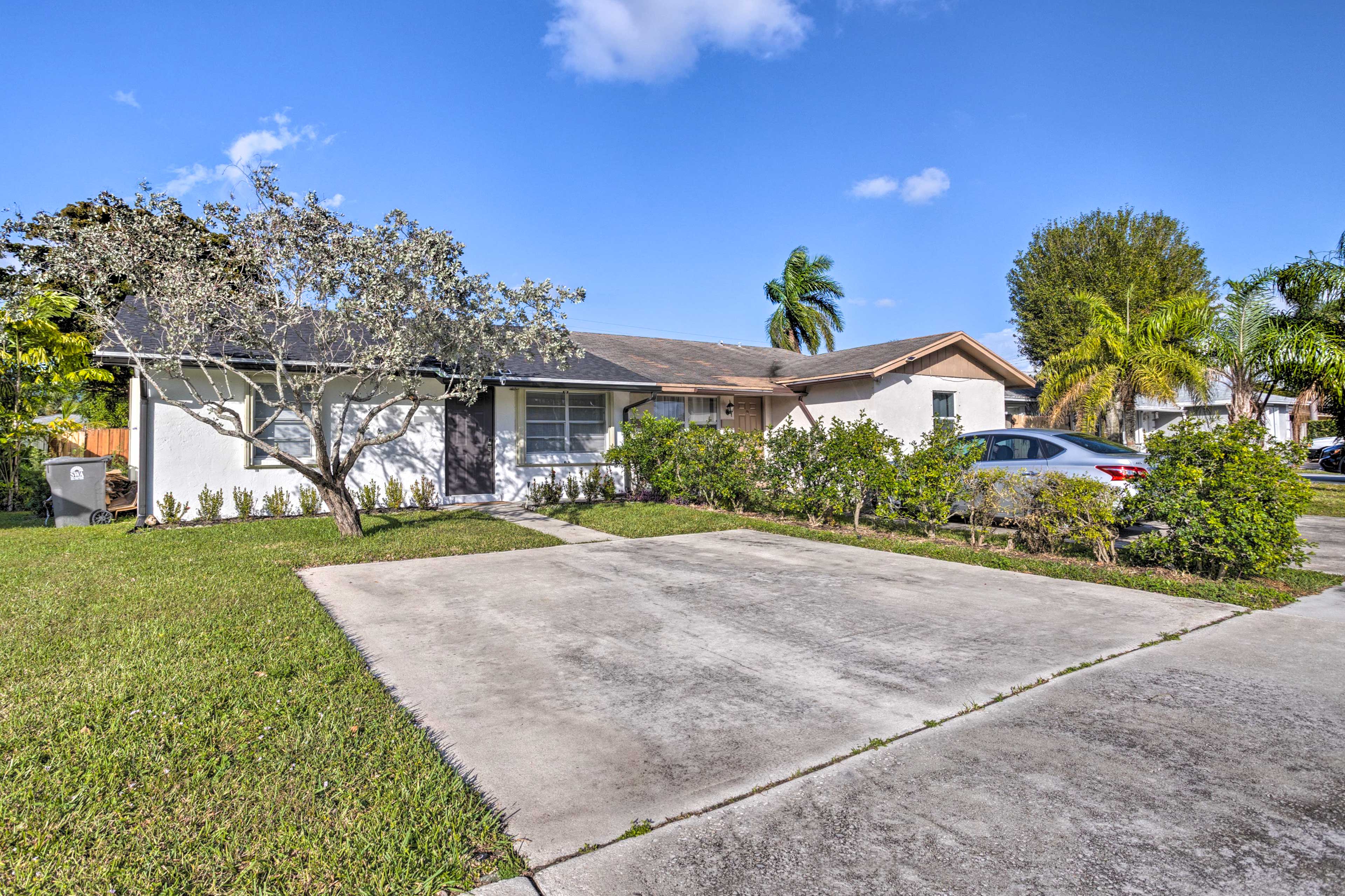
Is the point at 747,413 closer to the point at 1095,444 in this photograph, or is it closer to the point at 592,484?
the point at 592,484

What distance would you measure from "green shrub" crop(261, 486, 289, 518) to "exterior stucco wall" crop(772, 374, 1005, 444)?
10589mm

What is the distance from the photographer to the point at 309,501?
39.3 feet

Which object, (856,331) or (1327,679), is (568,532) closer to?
(1327,679)

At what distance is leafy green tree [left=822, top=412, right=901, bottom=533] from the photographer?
956cm

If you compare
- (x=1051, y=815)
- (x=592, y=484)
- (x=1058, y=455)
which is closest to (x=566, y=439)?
(x=592, y=484)

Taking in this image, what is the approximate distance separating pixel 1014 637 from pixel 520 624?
3686 millimetres

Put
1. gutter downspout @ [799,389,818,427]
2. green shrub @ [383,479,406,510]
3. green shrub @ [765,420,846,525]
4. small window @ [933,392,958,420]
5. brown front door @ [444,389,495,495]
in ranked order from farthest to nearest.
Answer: gutter downspout @ [799,389,818,427] < small window @ [933,392,958,420] < brown front door @ [444,389,495,495] < green shrub @ [383,479,406,510] < green shrub @ [765,420,846,525]

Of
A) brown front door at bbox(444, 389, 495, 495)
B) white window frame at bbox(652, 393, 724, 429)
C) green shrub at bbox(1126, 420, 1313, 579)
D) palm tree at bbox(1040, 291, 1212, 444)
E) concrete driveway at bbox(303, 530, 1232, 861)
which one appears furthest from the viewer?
white window frame at bbox(652, 393, 724, 429)

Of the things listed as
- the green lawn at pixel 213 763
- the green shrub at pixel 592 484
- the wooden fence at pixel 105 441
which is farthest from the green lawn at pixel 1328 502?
the wooden fence at pixel 105 441

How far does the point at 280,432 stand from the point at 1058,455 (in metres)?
12.2

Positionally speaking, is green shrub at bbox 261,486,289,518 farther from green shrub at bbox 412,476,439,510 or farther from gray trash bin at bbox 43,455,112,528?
gray trash bin at bbox 43,455,112,528

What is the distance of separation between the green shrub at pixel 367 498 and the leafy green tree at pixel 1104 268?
91.3 ft

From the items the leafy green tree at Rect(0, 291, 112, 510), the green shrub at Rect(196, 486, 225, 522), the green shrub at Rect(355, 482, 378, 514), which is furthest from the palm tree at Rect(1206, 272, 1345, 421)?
the leafy green tree at Rect(0, 291, 112, 510)

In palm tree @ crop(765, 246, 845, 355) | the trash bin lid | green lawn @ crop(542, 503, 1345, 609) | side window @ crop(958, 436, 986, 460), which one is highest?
palm tree @ crop(765, 246, 845, 355)
